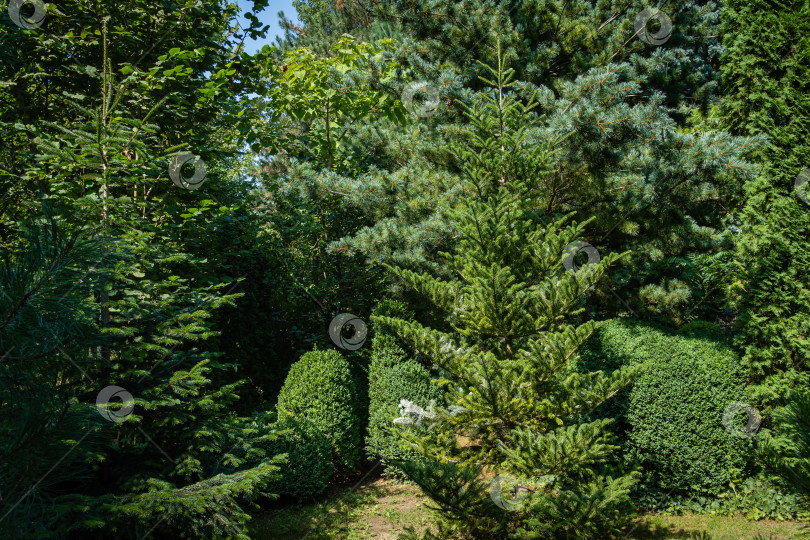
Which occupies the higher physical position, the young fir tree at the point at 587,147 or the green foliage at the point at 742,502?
the young fir tree at the point at 587,147

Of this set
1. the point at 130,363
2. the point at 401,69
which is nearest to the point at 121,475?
the point at 130,363

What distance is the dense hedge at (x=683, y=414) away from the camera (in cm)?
Answer: 518

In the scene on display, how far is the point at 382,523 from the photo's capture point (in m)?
5.18

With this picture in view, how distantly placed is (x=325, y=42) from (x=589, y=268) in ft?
40.1

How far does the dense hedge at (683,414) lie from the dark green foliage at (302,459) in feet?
11.7

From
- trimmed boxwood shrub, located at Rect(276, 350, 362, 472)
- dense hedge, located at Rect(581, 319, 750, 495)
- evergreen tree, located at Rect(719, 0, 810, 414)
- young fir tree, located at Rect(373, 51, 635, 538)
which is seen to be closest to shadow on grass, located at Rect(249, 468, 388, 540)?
trimmed boxwood shrub, located at Rect(276, 350, 362, 472)

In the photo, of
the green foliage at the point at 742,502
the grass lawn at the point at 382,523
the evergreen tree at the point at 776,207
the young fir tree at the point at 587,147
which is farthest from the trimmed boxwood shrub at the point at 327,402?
the evergreen tree at the point at 776,207

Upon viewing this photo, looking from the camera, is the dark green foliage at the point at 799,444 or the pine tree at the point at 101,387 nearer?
the pine tree at the point at 101,387

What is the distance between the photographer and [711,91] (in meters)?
9.18

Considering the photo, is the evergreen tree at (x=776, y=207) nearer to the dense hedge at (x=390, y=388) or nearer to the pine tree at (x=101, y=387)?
the dense hedge at (x=390, y=388)

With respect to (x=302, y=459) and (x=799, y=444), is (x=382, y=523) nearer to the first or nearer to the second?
(x=302, y=459)

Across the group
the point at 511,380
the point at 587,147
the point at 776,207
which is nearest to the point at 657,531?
the point at 511,380

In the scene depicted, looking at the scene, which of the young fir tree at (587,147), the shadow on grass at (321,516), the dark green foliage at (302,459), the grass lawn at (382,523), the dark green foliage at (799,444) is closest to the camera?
the dark green foliage at (799,444)

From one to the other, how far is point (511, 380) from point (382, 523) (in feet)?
8.63
